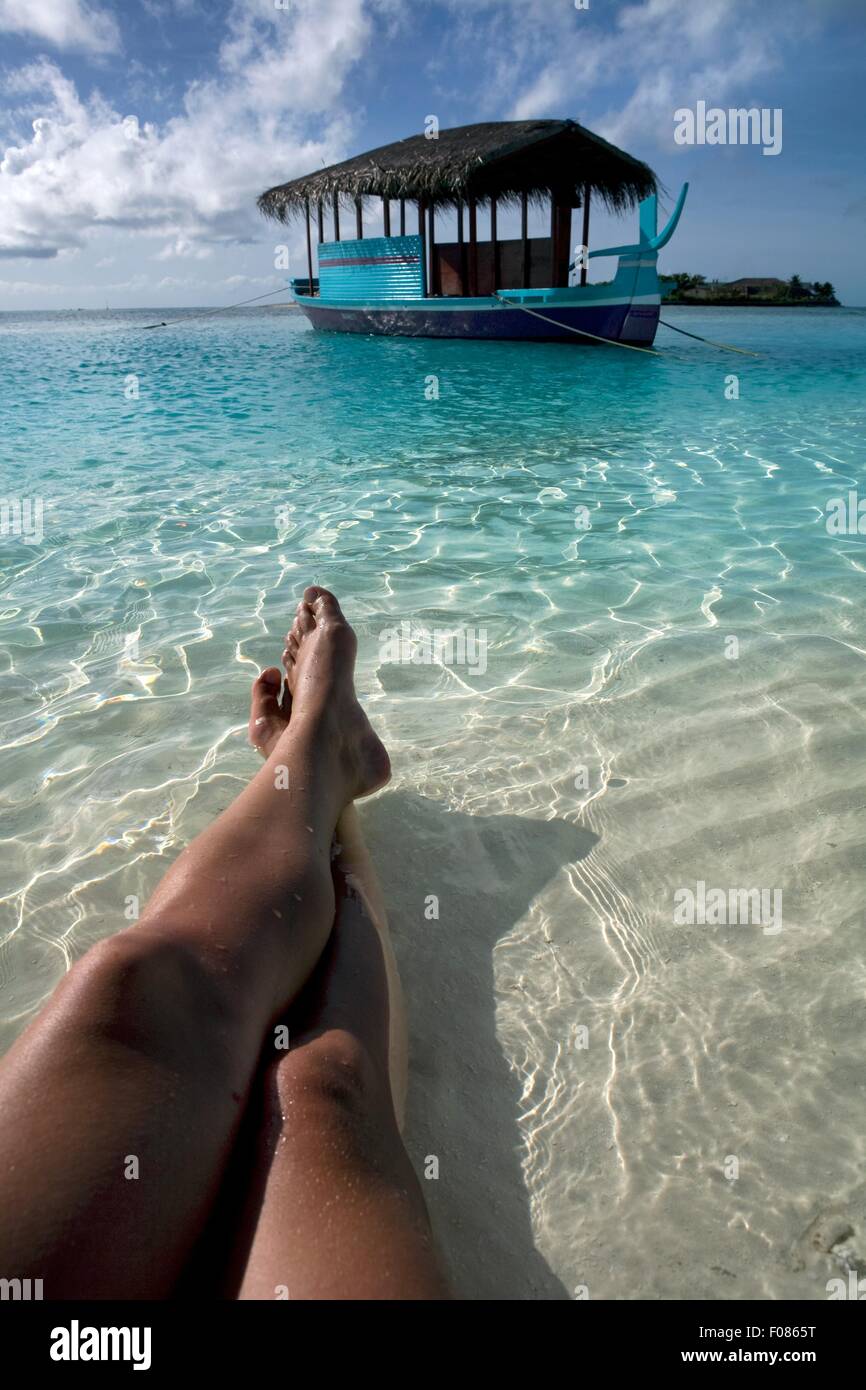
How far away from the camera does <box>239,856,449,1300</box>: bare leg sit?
1.06 m

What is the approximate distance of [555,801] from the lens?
2.70 metres

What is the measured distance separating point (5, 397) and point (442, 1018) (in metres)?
16.3

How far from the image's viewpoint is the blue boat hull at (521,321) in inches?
782

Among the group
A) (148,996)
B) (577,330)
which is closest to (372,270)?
(577,330)

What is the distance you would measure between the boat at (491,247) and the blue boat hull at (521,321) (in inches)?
1.3

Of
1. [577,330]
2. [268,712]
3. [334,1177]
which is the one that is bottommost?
[334,1177]

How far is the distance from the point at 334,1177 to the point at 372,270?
26.5 meters

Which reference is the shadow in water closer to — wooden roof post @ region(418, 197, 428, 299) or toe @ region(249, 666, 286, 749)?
toe @ region(249, 666, 286, 749)

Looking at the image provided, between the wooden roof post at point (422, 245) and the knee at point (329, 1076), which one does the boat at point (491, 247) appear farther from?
the knee at point (329, 1076)

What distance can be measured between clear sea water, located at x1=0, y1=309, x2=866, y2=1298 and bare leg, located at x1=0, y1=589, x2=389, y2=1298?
0.52 m

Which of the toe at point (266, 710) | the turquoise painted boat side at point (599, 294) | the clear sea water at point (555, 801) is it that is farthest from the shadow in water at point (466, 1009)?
the turquoise painted boat side at point (599, 294)

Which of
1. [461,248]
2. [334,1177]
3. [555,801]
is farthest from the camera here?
[461,248]

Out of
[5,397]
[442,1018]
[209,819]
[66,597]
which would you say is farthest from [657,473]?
[5,397]

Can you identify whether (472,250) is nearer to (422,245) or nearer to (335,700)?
(422,245)
